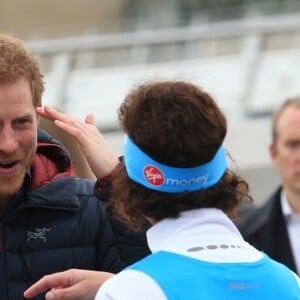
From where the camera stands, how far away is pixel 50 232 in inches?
127

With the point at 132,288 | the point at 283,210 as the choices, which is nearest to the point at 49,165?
the point at 132,288

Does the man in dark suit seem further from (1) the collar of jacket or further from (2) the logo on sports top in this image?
(2) the logo on sports top

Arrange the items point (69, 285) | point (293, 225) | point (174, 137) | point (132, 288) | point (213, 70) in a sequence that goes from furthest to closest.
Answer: point (213, 70)
point (293, 225)
point (69, 285)
point (174, 137)
point (132, 288)

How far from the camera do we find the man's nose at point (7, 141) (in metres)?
3.09

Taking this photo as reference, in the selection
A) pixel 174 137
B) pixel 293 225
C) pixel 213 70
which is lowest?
pixel 213 70

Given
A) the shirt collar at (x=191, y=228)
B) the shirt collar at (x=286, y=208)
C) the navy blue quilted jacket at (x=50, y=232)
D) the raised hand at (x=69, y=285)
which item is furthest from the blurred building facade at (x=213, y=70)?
the shirt collar at (x=191, y=228)

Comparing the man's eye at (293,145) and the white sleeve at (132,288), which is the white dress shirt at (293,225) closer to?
the man's eye at (293,145)

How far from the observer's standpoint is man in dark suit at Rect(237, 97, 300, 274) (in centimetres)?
504

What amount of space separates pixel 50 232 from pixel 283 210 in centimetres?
220

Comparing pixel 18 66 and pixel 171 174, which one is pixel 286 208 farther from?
pixel 171 174

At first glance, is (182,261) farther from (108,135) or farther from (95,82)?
(95,82)

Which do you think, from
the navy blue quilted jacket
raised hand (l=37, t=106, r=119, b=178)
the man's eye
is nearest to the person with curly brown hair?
the navy blue quilted jacket

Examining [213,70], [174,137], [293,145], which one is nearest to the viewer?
[174,137]

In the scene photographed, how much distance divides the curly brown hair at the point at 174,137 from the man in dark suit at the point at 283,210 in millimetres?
2266
